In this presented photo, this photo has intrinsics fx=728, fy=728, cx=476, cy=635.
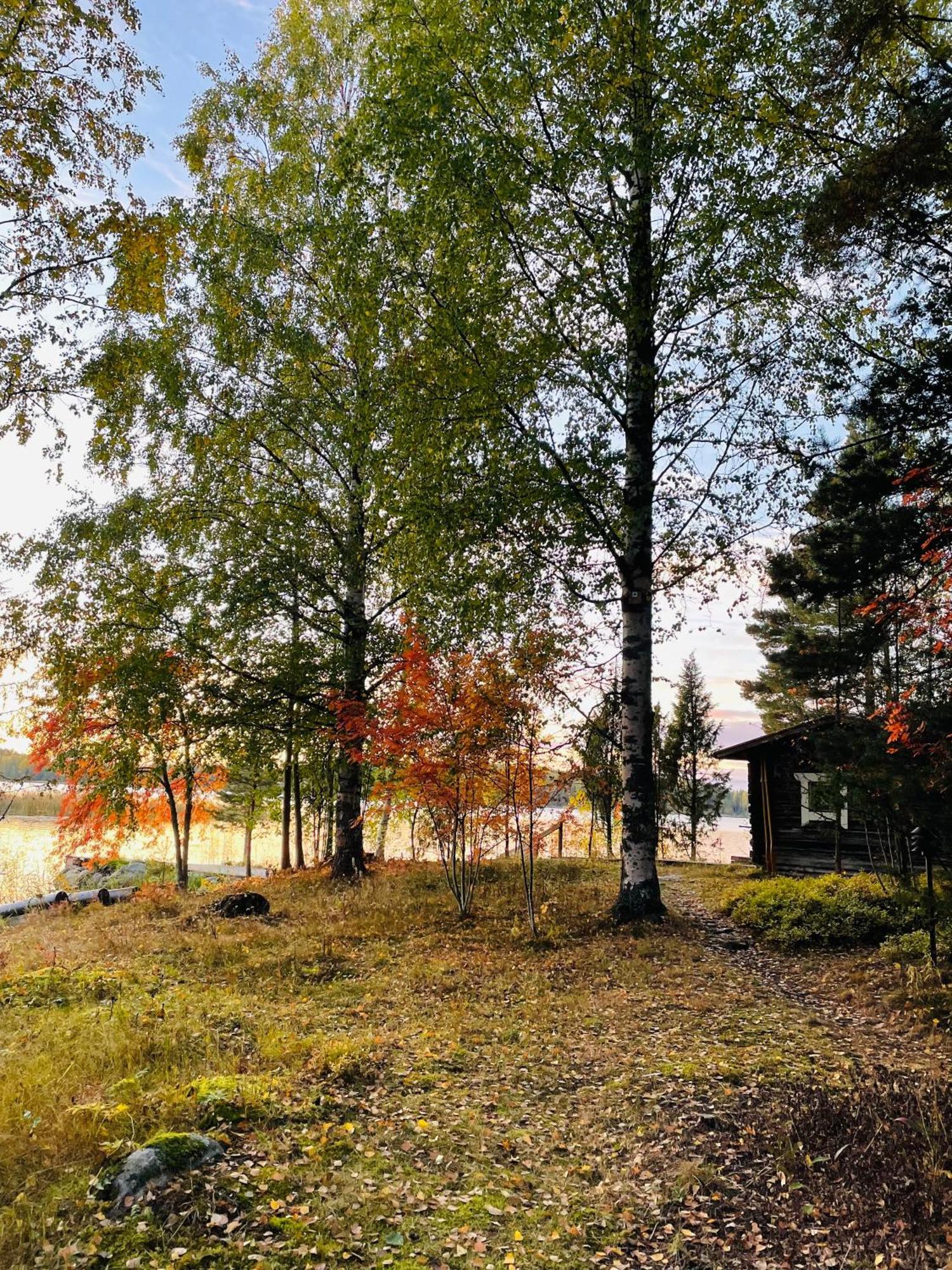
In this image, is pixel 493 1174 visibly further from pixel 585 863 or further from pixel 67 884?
pixel 67 884

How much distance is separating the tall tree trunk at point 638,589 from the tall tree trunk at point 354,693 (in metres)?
5.51

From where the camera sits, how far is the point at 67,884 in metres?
22.3

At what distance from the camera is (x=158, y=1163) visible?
416 cm

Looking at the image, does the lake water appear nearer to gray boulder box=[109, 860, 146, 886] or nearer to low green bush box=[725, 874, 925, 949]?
gray boulder box=[109, 860, 146, 886]

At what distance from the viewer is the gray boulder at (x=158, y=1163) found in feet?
13.2

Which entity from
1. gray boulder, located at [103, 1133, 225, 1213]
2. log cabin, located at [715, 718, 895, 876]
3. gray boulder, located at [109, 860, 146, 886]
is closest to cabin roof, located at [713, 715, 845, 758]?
log cabin, located at [715, 718, 895, 876]

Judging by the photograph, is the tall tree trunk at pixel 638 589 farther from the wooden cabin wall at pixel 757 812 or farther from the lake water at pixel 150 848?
the wooden cabin wall at pixel 757 812

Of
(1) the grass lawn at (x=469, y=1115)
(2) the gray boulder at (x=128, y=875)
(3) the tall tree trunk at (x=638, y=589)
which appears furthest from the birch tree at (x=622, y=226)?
(2) the gray boulder at (x=128, y=875)

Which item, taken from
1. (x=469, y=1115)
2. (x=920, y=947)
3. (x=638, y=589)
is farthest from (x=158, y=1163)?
(x=638, y=589)

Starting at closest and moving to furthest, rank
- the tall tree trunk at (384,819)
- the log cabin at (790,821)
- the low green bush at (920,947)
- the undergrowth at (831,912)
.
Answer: the low green bush at (920,947) < the undergrowth at (831,912) < the tall tree trunk at (384,819) < the log cabin at (790,821)

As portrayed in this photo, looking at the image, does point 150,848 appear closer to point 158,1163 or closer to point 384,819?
point 384,819

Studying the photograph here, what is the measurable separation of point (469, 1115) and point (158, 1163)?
2.42 m

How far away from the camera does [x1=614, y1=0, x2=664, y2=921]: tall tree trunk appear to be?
11.0 metres

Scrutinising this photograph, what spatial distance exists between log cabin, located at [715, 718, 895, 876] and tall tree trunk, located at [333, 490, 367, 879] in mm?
11138
